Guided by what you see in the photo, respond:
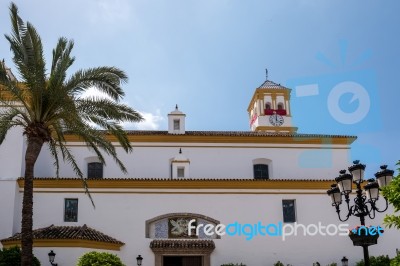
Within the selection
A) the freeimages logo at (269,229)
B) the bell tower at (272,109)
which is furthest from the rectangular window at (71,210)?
the bell tower at (272,109)

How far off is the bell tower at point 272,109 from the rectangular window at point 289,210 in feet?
38.6

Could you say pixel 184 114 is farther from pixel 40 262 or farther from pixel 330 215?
pixel 40 262

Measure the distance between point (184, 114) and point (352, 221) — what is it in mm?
9366

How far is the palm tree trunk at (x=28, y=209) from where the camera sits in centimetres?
1366

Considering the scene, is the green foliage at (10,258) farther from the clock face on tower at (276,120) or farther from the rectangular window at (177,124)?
the clock face on tower at (276,120)

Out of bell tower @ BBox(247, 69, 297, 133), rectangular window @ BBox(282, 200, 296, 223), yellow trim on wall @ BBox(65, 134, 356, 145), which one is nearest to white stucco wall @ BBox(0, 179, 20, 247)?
yellow trim on wall @ BBox(65, 134, 356, 145)

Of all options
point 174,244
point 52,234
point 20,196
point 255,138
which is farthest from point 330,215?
point 20,196

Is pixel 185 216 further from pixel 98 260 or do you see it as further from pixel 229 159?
pixel 98 260

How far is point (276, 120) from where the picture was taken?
3319cm

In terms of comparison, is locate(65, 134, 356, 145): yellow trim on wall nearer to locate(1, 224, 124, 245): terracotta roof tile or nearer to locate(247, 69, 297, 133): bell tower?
locate(1, 224, 124, 245): terracotta roof tile

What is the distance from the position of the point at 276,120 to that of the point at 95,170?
14.5 meters

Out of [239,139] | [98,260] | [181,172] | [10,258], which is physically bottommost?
[98,260]

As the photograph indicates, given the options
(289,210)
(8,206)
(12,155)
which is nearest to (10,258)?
(8,206)

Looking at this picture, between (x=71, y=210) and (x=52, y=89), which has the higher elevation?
(x=52, y=89)
